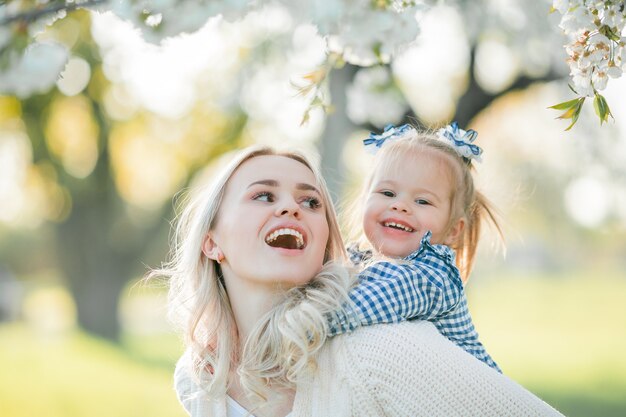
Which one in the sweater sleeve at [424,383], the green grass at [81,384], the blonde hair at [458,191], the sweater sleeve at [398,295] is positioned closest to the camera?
the sweater sleeve at [424,383]

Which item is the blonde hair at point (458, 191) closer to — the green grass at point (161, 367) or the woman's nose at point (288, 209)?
the woman's nose at point (288, 209)

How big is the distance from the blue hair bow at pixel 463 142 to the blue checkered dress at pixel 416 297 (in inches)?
19.8

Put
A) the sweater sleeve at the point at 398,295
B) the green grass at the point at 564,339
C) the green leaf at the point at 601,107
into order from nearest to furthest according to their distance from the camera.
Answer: the green leaf at the point at 601,107 < the sweater sleeve at the point at 398,295 < the green grass at the point at 564,339

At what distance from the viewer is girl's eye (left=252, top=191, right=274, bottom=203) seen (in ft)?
8.27

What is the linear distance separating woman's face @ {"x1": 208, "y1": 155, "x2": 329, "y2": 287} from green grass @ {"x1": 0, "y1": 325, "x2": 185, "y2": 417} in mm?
5333

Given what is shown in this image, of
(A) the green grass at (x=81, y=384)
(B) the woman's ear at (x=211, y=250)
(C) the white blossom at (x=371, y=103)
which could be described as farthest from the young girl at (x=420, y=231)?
(A) the green grass at (x=81, y=384)

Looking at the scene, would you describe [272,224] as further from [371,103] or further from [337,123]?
[337,123]

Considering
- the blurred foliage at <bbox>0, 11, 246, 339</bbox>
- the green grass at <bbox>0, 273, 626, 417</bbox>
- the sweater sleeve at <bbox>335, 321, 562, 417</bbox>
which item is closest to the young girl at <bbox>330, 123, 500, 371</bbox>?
the sweater sleeve at <bbox>335, 321, 562, 417</bbox>

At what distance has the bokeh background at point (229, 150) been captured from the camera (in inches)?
280

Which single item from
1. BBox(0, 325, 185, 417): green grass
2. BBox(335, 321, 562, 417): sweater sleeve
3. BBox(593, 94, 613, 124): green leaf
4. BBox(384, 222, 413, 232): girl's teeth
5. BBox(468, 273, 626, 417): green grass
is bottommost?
BBox(0, 325, 185, 417): green grass

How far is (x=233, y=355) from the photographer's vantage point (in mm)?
2613

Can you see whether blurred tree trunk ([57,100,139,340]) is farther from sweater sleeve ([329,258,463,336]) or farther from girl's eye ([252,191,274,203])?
sweater sleeve ([329,258,463,336])

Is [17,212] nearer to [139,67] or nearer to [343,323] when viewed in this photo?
[139,67]

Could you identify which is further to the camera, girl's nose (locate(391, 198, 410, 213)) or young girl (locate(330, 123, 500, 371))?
girl's nose (locate(391, 198, 410, 213))
